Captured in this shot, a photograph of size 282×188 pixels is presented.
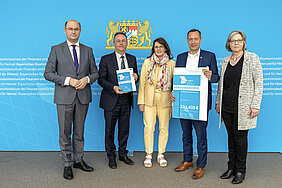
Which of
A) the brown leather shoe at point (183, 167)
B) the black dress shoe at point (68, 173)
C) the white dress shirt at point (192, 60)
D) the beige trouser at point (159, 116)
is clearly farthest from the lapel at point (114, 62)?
the brown leather shoe at point (183, 167)

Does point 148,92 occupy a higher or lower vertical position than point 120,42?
lower

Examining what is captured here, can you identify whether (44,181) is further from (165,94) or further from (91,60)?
(165,94)

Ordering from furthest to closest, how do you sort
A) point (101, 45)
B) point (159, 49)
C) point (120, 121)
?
point (101, 45), point (120, 121), point (159, 49)

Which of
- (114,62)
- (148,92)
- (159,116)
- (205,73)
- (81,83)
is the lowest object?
(159,116)

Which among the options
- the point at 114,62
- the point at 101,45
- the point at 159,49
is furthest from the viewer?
the point at 101,45

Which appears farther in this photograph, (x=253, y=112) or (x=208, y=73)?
(x=208, y=73)

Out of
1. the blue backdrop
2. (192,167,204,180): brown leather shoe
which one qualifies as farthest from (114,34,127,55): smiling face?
(192,167,204,180): brown leather shoe

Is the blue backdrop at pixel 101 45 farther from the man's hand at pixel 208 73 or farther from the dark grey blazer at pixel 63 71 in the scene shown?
the man's hand at pixel 208 73

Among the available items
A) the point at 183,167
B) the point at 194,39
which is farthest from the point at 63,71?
the point at 183,167

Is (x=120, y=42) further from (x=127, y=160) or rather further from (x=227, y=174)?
(x=227, y=174)

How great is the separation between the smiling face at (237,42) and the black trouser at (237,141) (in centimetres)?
69

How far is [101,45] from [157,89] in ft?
4.06

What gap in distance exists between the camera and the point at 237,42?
7.56 feet

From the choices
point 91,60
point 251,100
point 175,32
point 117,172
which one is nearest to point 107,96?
point 91,60
